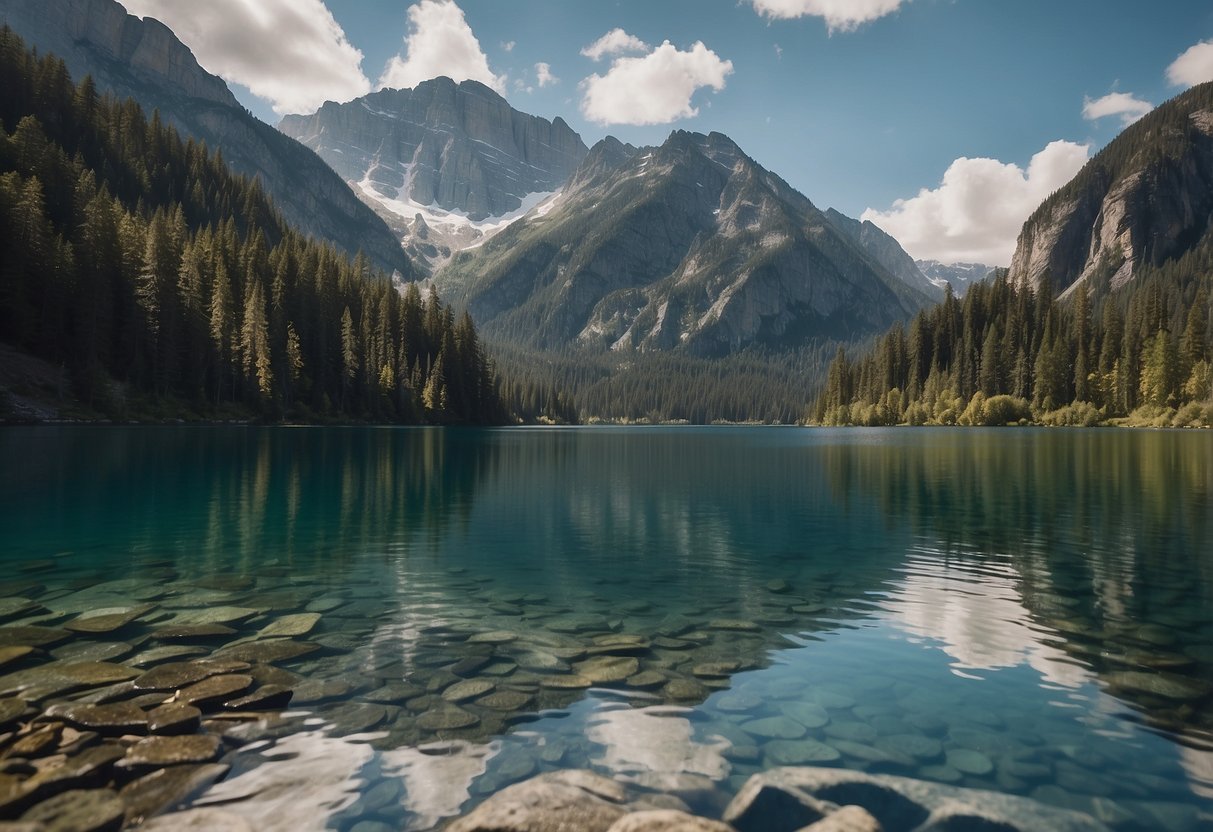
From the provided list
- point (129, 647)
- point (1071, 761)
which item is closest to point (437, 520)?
point (129, 647)

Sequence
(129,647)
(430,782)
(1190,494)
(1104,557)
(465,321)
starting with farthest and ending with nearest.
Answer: (465,321) < (1190,494) < (1104,557) < (129,647) < (430,782)

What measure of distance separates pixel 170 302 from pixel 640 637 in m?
111

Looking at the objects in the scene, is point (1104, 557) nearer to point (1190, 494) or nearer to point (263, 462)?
point (1190, 494)

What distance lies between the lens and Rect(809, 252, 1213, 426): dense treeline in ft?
427

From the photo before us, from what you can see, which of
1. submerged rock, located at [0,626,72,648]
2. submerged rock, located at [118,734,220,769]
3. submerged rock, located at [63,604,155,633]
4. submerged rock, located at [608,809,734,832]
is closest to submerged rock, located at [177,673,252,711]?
submerged rock, located at [118,734,220,769]

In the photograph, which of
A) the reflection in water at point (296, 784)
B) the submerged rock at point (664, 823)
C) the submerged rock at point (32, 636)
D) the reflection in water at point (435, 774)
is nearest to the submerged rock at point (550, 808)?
the submerged rock at point (664, 823)

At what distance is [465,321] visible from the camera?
16812 centimetres

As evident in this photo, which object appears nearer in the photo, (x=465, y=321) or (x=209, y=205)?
(x=465, y=321)

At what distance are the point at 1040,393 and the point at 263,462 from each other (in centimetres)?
16386

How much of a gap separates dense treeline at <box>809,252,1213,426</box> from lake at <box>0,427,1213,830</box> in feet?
420

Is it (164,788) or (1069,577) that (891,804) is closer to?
(164,788)

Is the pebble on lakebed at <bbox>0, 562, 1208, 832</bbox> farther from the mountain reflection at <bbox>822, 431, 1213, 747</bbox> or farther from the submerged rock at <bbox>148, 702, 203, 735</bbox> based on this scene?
the mountain reflection at <bbox>822, 431, 1213, 747</bbox>

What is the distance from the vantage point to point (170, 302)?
99.2 meters

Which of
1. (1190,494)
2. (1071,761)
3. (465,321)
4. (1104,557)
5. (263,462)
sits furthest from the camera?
(465,321)
